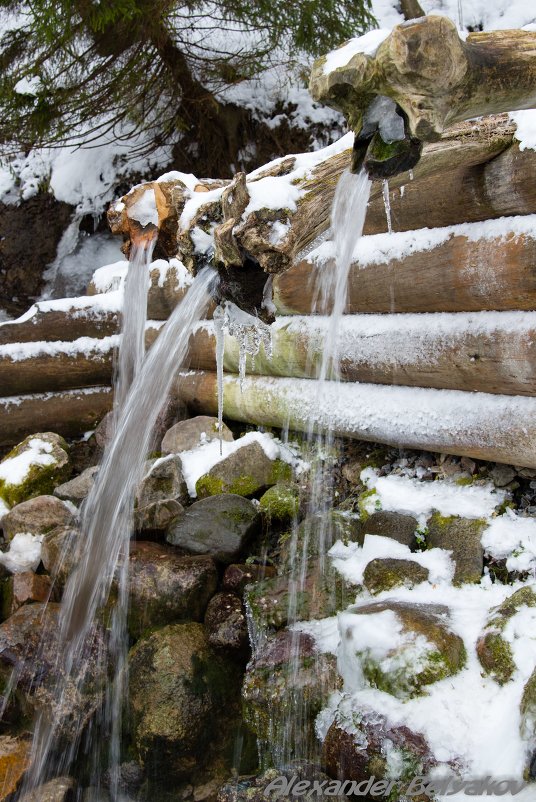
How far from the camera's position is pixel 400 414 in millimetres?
4320

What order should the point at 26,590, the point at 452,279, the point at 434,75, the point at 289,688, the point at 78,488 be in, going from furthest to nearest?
the point at 78,488 < the point at 26,590 < the point at 452,279 < the point at 289,688 < the point at 434,75

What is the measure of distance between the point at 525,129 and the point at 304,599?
2.88 metres

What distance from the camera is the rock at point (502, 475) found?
3.86 m

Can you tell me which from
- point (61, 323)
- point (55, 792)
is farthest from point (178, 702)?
point (61, 323)

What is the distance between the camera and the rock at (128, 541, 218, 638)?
4.02m

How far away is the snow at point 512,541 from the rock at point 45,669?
242 centimetres

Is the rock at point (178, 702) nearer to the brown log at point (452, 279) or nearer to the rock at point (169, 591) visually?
the rock at point (169, 591)

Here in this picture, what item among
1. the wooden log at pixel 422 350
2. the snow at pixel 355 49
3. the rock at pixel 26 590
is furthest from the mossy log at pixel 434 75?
the rock at pixel 26 590

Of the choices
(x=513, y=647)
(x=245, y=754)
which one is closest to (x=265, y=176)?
(x=513, y=647)

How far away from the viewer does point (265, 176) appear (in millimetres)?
3438

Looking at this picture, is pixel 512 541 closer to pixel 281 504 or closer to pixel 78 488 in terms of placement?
pixel 281 504

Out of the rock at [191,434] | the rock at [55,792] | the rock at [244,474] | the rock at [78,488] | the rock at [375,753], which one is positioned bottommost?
the rock at [55,792]

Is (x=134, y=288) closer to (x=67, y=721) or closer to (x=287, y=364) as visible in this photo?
(x=287, y=364)

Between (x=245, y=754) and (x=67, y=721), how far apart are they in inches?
42.4
